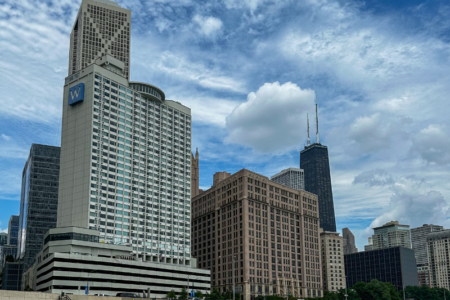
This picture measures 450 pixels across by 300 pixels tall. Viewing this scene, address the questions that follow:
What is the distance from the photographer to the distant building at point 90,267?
527 ft

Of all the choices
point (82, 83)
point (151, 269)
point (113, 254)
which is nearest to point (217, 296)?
point (151, 269)

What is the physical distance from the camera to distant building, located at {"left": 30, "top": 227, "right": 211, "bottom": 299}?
527 ft

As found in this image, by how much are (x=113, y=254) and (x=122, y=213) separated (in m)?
20.2

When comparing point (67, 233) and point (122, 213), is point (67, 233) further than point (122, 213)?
No

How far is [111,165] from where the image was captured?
198 meters

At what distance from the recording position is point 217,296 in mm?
179125

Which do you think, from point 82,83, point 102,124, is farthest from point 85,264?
point 82,83

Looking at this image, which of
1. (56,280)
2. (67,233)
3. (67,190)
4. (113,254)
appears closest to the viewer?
(56,280)

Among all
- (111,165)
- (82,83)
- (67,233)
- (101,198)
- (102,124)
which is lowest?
(67,233)

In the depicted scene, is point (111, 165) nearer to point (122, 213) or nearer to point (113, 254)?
point (122, 213)

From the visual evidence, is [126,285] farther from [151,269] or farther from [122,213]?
[122,213]

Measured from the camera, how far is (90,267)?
166250 millimetres

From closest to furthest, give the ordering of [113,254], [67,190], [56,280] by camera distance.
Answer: [56,280]
[113,254]
[67,190]

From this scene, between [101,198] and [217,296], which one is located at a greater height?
[101,198]
